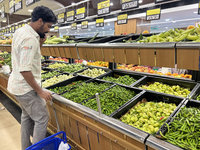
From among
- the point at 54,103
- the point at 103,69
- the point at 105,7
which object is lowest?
the point at 54,103

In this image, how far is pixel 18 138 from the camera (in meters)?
3.21

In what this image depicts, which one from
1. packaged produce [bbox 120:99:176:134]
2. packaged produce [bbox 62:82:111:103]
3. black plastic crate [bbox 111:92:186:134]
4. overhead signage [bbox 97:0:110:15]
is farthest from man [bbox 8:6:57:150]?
overhead signage [bbox 97:0:110:15]

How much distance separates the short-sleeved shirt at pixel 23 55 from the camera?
1876 millimetres

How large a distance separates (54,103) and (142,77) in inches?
82.0

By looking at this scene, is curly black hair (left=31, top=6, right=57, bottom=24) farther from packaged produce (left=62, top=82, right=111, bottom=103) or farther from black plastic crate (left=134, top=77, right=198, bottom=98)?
black plastic crate (left=134, top=77, right=198, bottom=98)

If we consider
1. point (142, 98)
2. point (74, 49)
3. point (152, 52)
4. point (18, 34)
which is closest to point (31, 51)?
point (18, 34)

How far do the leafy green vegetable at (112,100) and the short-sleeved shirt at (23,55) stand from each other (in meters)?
1.05

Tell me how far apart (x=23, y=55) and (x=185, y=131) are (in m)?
2.21

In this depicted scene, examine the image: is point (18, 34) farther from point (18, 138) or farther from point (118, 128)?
point (18, 138)

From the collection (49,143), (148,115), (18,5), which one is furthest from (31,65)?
(18,5)

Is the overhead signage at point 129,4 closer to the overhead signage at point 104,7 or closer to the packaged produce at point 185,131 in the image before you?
the overhead signage at point 104,7

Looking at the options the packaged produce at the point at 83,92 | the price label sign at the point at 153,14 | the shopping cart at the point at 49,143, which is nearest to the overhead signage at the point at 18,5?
the packaged produce at the point at 83,92

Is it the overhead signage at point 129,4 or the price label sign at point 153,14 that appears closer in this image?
the overhead signage at point 129,4

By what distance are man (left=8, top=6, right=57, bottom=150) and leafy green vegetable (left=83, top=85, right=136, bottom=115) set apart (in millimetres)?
752
